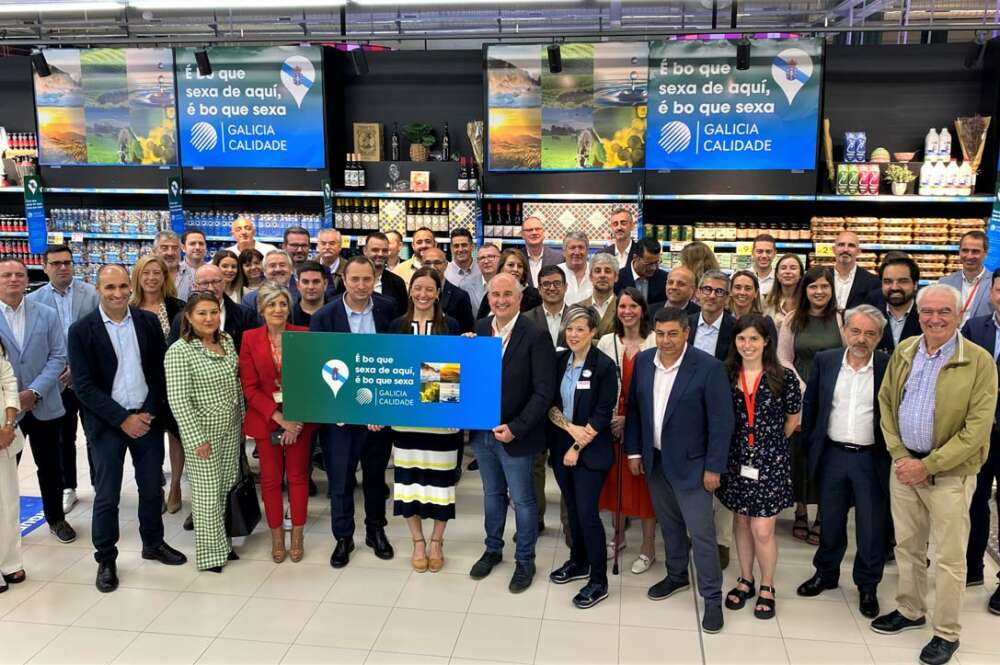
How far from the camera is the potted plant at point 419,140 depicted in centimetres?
884

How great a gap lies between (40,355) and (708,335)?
3833 mm

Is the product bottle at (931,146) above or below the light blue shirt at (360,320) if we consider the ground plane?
above

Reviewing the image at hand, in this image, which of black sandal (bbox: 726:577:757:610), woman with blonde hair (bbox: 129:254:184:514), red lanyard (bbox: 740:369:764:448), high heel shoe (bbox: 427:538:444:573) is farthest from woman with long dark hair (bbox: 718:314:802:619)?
woman with blonde hair (bbox: 129:254:184:514)

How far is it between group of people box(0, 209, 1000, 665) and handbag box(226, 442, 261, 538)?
0.25ft

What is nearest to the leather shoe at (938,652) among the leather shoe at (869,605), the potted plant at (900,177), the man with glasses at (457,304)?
the leather shoe at (869,605)

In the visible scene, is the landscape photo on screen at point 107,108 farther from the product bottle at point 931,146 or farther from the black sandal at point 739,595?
the product bottle at point 931,146

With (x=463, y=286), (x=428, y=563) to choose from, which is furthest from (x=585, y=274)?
(x=428, y=563)

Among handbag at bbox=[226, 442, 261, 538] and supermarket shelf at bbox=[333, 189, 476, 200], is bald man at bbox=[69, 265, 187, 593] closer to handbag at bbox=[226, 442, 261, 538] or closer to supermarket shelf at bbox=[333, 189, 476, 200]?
handbag at bbox=[226, 442, 261, 538]

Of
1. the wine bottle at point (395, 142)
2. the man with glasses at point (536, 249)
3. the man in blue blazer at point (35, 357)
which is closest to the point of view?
the man in blue blazer at point (35, 357)

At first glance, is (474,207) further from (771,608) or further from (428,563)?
(771,608)

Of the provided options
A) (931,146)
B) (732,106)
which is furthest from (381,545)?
(931,146)

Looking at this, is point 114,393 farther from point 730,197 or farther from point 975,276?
point 730,197

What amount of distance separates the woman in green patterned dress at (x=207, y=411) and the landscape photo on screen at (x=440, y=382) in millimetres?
1104

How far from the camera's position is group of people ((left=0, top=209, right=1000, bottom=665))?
383 cm
